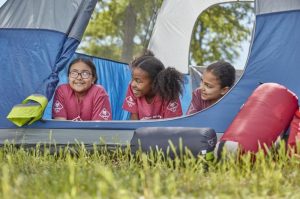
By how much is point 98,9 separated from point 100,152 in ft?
29.6

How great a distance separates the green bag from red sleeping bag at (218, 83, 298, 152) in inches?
51.6

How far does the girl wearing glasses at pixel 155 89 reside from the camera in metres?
4.57

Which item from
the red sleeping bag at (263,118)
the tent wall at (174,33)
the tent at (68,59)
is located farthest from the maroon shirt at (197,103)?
the tent wall at (174,33)

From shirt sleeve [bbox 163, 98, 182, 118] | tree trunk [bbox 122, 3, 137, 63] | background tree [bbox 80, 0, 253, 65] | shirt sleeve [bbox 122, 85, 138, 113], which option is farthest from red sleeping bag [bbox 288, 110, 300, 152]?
background tree [bbox 80, 0, 253, 65]

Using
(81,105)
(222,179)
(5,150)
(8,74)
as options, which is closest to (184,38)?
(81,105)

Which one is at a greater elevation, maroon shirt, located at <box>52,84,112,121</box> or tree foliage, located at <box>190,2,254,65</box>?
tree foliage, located at <box>190,2,254,65</box>

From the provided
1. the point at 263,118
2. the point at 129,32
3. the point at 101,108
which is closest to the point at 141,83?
the point at 101,108

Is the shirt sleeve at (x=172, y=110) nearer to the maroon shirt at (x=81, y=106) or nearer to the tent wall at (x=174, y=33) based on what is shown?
the maroon shirt at (x=81, y=106)

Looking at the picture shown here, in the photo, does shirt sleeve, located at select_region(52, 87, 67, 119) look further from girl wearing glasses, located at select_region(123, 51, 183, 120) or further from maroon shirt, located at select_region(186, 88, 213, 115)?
maroon shirt, located at select_region(186, 88, 213, 115)

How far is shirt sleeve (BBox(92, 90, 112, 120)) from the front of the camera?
4.63 meters

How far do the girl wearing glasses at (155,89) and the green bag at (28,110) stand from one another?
2.71 ft

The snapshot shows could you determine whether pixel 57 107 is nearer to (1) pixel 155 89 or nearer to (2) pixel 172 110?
(1) pixel 155 89

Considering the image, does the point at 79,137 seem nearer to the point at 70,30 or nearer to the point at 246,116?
the point at 70,30

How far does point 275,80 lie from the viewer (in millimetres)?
3893
